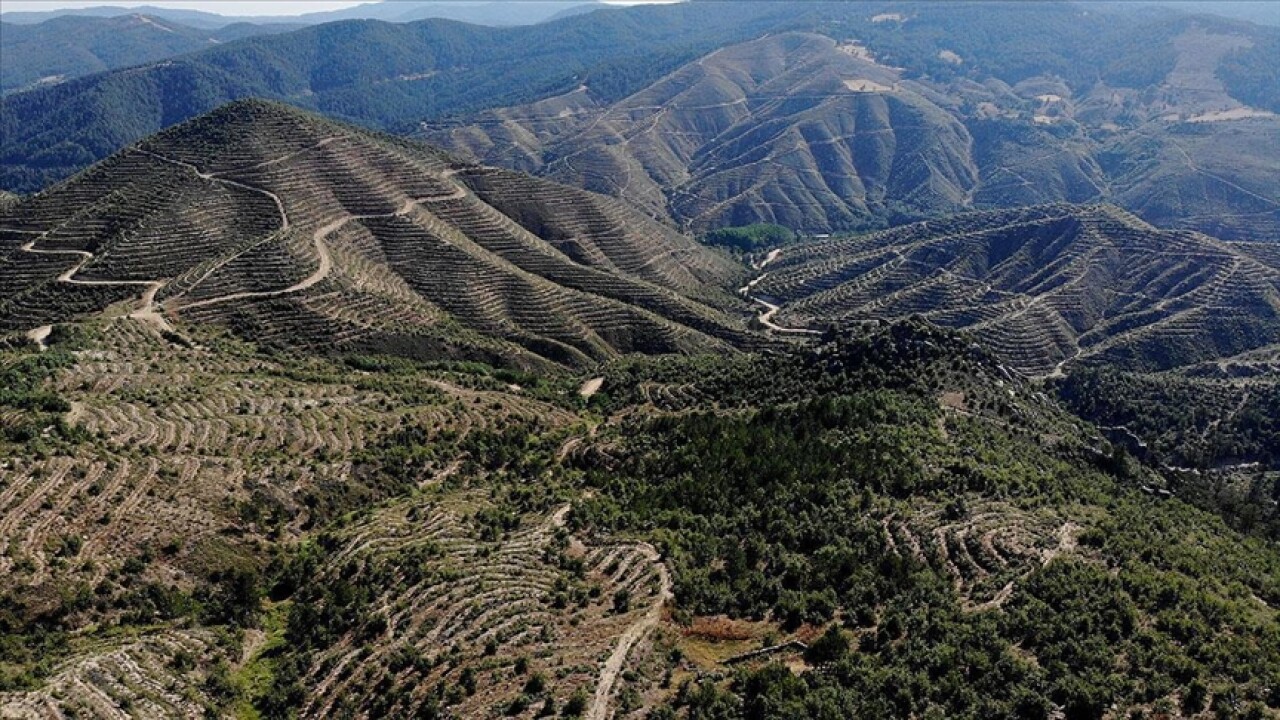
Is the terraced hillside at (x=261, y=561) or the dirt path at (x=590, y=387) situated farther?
the dirt path at (x=590, y=387)

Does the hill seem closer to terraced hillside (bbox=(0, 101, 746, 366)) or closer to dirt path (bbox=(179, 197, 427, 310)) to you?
dirt path (bbox=(179, 197, 427, 310))

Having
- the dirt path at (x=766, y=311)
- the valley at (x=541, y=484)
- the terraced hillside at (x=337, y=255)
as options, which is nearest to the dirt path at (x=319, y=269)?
the terraced hillside at (x=337, y=255)

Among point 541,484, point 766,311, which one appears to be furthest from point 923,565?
point 766,311

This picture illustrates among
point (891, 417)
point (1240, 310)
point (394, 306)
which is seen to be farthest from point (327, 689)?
point (1240, 310)

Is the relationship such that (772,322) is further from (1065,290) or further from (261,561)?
(261,561)

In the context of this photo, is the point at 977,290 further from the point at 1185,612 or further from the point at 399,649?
the point at 399,649

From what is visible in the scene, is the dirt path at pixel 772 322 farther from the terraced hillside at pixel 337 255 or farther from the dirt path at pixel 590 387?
the dirt path at pixel 590 387
